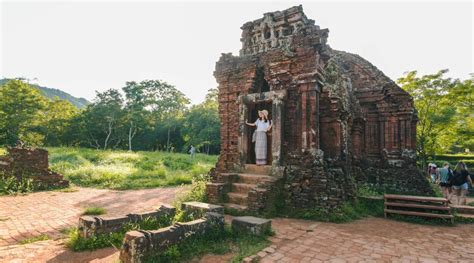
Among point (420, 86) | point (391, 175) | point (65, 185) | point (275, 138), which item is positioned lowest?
point (65, 185)

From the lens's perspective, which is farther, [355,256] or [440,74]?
[440,74]

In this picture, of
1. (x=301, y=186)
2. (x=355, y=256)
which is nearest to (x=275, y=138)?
(x=301, y=186)

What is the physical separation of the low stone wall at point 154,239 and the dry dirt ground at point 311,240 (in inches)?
21.4

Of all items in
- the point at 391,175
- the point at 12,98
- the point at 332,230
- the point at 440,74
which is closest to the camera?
→ the point at 332,230

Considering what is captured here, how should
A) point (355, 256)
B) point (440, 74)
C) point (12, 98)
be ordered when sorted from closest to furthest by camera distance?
point (355, 256)
point (440, 74)
point (12, 98)

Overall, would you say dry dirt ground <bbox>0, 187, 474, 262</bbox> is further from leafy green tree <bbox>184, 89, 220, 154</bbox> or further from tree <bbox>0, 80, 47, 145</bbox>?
leafy green tree <bbox>184, 89, 220, 154</bbox>

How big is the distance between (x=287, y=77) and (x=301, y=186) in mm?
3269

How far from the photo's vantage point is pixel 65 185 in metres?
12.2

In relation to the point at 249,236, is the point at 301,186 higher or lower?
higher

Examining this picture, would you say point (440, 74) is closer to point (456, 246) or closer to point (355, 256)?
point (456, 246)

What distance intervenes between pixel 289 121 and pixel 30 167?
11211mm

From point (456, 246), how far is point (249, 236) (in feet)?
13.0

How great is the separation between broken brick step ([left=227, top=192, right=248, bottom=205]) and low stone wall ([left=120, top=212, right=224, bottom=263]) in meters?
2.44

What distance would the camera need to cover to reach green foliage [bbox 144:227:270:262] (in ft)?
13.7
